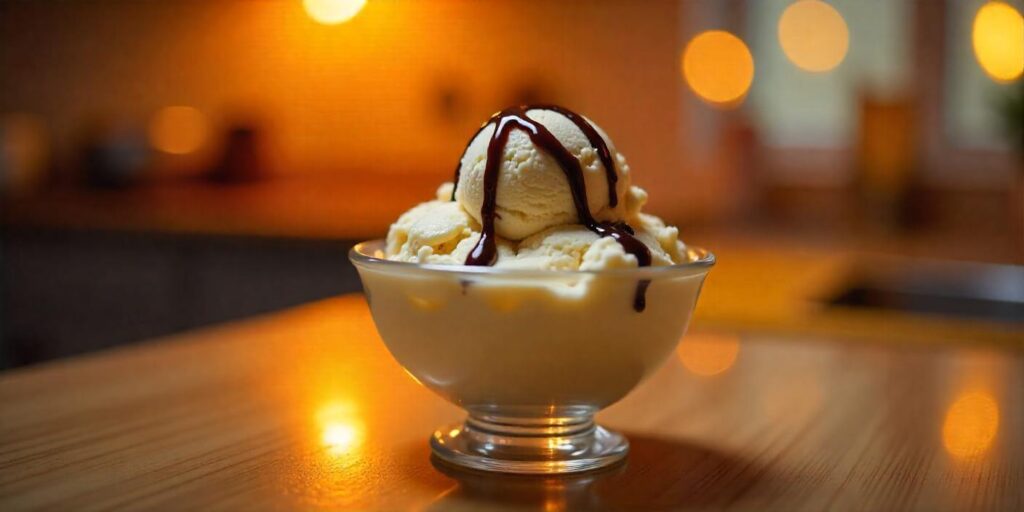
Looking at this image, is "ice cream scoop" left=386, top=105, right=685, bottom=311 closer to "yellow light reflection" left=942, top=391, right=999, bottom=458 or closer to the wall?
"yellow light reflection" left=942, top=391, right=999, bottom=458

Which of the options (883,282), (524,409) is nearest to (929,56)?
(883,282)

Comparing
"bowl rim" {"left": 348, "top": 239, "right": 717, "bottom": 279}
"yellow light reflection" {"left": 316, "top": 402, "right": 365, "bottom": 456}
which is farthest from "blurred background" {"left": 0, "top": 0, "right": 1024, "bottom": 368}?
"bowl rim" {"left": 348, "top": 239, "right": 717, "bottom": 279}

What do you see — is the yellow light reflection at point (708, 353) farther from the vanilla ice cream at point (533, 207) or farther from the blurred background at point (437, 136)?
the blurred background at point (437, 136)

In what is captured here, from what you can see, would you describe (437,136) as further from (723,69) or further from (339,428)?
(339,428)

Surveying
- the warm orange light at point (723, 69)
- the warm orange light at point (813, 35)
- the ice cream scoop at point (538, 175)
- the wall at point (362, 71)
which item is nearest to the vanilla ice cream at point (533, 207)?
the ice cream scoop at point (538, 175)

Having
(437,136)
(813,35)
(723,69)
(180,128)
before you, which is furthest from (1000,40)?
(180,128)

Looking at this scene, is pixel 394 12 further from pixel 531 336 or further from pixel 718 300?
pixel 531 336
